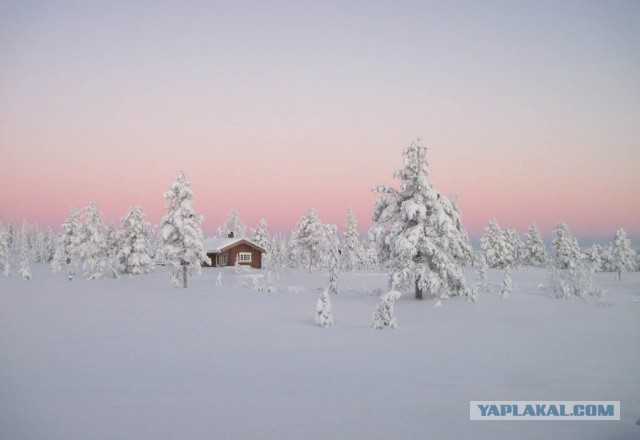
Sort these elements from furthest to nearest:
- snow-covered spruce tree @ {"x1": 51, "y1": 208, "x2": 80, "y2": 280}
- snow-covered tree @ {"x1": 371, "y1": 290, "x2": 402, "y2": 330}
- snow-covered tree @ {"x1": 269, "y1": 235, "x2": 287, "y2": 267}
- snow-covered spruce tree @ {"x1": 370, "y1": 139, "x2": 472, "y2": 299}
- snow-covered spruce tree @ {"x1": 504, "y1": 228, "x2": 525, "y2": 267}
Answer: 1. snow-covered tree @ {"x1": 269, "y1": 235, "x2": 287, "y2": 267}
2. snow-covered spruce tree @ {"x1": 504, "y1": 228, "x2": 525, "y2": 267}
3. snow-covered spruce tree @ {"x1": 51, "y1": 208, "x2": 80, "y2": 280}
4. snow-covered spruce tree @ {"x1": 370, "y1": 139, "x2": 472, "y2": 299}
5. snow-covered tree @ {"x1": 371, "y1": 290, "x2": 402, "y2": 330}

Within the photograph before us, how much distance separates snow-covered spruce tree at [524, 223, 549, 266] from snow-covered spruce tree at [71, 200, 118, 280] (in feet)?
246

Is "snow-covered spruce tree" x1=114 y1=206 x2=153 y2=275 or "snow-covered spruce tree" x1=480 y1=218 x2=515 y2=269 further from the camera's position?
"snow-covered spruce tree" x1=480 y1=218 x2=515 y2=269

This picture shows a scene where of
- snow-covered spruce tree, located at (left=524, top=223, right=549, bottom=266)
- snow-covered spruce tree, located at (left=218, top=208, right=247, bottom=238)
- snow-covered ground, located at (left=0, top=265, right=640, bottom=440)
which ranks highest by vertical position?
snow-covered spruce tree, located at (left=218, top=208, right=247, bottom=238)

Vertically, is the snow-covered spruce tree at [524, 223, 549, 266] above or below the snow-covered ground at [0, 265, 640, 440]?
above

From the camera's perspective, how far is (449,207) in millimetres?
28172

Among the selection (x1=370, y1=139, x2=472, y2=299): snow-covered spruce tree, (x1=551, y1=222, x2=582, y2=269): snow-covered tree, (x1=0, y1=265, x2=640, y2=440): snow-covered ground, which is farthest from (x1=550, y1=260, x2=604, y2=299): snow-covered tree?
(x1=551, y1=222, x2=582, y2=269): snow-covered tree

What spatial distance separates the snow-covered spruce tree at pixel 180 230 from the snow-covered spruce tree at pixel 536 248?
6901 centimetres

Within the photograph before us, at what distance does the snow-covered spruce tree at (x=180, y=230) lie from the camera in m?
37.9

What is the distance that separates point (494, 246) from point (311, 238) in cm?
3341

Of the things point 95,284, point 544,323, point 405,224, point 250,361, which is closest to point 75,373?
point 250,361

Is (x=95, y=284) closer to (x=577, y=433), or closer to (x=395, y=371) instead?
(x=395, y=371)

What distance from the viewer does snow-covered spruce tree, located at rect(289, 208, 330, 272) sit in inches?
2805

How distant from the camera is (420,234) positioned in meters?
27.1

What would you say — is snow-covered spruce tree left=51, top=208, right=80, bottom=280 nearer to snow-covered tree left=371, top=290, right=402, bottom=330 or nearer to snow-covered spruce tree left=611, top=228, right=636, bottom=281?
snow-covered tree left=371, top=290, right=402, bottom=330
